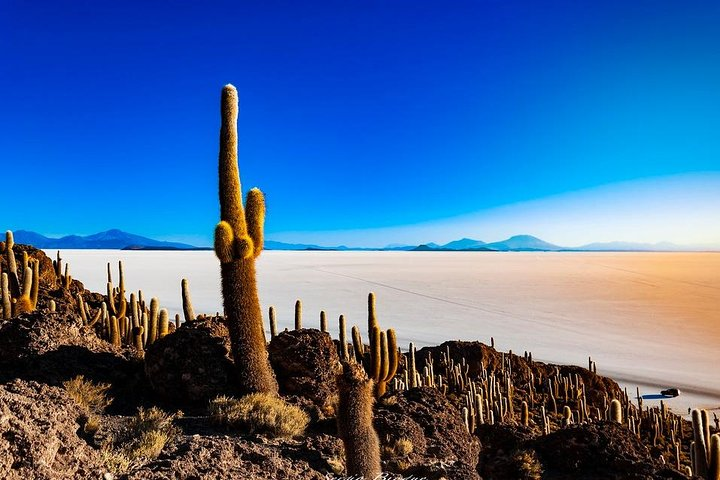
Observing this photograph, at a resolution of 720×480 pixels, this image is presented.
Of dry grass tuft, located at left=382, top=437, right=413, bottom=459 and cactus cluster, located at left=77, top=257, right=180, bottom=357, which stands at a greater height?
cactus cluster, located at left=77, top=257, right=180, bottom=357

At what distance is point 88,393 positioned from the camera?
5703mm

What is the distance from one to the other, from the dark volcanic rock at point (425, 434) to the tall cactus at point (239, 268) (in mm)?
1565

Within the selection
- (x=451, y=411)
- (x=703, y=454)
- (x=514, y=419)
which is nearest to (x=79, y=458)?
(x=451, y=411)

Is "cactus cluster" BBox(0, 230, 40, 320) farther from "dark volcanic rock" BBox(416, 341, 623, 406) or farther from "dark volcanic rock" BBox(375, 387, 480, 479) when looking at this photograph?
"dark volcanic rock" BBox(416, 341, 623, 406)

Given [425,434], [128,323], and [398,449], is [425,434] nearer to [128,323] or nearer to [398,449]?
[398,449]

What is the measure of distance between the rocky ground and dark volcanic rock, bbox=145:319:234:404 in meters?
0.01

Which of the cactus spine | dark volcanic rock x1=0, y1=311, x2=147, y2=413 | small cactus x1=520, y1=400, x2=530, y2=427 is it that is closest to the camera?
the cactus spine

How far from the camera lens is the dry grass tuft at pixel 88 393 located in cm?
552

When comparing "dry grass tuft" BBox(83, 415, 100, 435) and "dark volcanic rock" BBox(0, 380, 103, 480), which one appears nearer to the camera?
"dark volcanic rock" BBox(0, 380, 103, 480)

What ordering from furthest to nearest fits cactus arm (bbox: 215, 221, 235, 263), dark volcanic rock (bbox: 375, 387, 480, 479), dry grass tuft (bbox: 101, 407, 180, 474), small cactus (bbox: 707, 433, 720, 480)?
cactus arm (bbox: 215, 221, 235, 263), small cactus (bbox: 707, 433, 720, 480), dark volcanic rock (bbox: 375, 387, 480, 479), dry grass tuft (bbox: 101, 407, 180, 474)

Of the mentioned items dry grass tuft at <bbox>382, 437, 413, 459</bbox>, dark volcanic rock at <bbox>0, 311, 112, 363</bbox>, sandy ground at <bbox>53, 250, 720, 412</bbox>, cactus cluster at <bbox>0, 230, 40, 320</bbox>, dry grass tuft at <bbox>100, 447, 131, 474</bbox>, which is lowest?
sandy ground at <bbox>53, 250, 720, 412</bbox>

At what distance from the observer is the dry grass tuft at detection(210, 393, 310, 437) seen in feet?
17.0

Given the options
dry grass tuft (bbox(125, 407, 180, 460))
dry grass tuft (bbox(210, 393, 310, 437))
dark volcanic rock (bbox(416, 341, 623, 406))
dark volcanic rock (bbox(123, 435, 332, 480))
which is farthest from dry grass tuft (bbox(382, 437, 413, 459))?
dark volcanic rock (bbox(416, 341, 623, 406))

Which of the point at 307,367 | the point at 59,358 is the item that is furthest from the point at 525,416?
the point at 59,358
